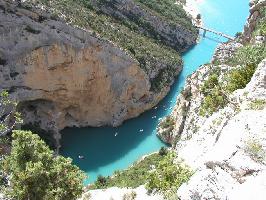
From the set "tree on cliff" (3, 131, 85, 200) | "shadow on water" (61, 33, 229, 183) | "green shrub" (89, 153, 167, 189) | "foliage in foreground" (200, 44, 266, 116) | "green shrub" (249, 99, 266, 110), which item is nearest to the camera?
"green shrub" (249, 99, 266, 110)

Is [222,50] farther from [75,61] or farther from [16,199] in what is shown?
[16,199]

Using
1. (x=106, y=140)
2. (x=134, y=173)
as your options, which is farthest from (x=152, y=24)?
(x=134, y=173)

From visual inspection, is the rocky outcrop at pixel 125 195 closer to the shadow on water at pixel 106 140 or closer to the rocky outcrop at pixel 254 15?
the rocky outcrop at pixel 254 15

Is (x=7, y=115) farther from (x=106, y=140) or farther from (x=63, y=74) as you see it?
(x=106, y=140)

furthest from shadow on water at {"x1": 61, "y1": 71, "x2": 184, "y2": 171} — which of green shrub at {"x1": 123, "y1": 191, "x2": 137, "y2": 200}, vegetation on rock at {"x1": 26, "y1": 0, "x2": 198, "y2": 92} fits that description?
green shrub at {"x1": 123, "y1": 191, "x2": 137, "y2": 200}

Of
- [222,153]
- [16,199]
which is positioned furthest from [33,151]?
[222,153]

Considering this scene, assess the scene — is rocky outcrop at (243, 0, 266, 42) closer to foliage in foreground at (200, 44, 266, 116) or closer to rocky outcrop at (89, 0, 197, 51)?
foliage in foreground at (200, 44, 266, 116)
